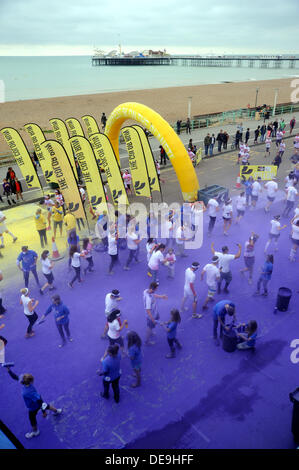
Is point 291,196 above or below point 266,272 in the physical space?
above

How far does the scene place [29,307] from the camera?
7.34 metres

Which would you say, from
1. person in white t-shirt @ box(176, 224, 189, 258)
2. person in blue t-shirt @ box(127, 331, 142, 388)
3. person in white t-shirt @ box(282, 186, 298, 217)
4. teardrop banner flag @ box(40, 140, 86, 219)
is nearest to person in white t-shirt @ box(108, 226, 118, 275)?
person in white t-shirt @ box(176, 224, 189, 258)

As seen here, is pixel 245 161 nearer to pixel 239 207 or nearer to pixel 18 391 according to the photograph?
pixel 239 207

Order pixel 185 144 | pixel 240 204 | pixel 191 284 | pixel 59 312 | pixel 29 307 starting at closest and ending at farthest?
1. pixel 59 312
2. pixel 29 307
3. pixel 191 284
4. pixel 240 204
5. pixel 185 144

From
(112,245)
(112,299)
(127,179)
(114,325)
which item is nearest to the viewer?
(114,325)

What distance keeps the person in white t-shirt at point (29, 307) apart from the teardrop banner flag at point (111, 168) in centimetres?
702

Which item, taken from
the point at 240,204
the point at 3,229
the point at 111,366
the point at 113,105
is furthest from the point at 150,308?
the point at 113,105

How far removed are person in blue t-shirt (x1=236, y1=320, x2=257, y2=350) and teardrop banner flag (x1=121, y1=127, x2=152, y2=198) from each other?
28.2 ft

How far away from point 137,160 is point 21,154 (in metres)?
5.44

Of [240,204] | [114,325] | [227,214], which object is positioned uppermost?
[240,204]

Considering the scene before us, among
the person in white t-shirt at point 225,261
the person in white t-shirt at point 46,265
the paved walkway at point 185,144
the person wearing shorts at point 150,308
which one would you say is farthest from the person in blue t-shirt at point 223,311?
the paved walkway at point 185,144

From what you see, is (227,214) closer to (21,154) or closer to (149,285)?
(149,285)

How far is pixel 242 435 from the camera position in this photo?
18.7ft

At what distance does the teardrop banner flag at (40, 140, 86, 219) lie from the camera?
13141mm
